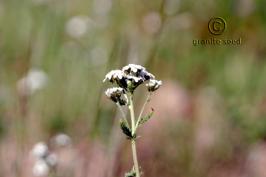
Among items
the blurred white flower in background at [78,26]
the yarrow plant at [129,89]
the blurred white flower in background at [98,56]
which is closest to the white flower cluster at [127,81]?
the yarrow plant at [129,89]

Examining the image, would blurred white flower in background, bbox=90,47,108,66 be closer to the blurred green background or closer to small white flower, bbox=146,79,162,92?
the blurred green background

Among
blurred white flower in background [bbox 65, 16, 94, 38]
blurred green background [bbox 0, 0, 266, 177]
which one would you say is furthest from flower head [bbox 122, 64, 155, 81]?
blurred white flower in background [bbox 65, 16, 94, 38]

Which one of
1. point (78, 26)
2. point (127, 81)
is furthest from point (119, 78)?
point (78, 26)

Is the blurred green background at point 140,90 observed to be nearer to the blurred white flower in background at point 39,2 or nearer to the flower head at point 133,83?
the blurred white flower in background at point 39,2

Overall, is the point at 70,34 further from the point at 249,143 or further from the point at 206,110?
the point at 249,143

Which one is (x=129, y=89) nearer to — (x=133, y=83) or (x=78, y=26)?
(x=133, y=83)

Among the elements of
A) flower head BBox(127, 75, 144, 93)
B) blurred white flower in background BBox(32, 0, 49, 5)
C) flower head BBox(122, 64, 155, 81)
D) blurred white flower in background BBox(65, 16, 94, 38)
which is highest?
blurred white flower in background BBox(32, 0, 49, 5)

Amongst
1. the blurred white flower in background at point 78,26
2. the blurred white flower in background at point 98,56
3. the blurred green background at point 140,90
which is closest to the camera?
the blurred green background at point 140,90

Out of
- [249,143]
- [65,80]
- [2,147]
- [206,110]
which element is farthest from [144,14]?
[249,143]
